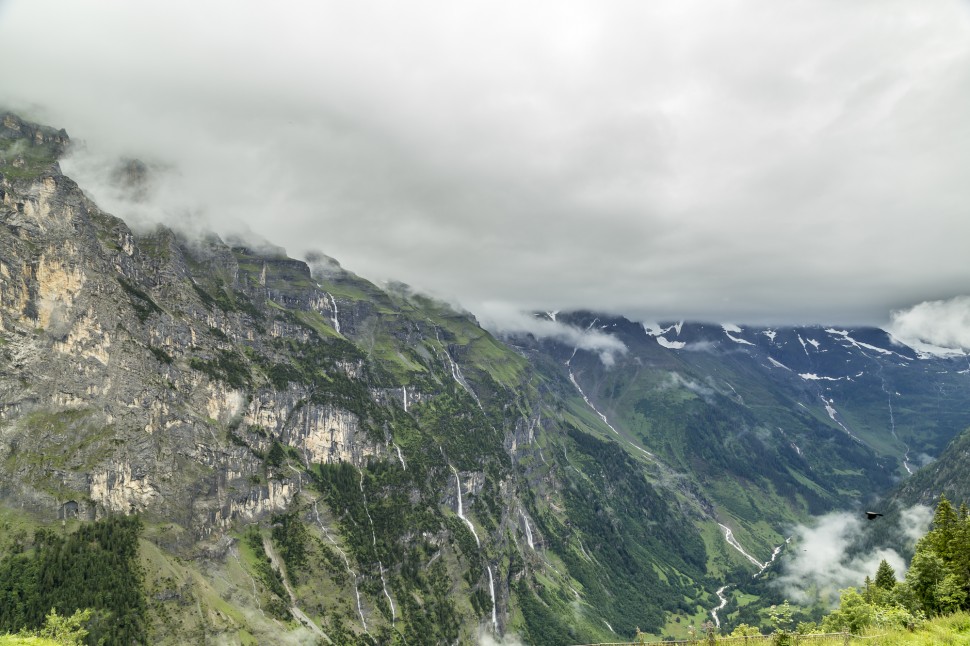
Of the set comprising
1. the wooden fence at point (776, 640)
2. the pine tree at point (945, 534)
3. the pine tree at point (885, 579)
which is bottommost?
the pine tree at point (885, 579)

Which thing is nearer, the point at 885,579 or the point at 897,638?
the point at 897,638

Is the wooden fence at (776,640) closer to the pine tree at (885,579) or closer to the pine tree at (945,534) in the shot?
the pine tree at (945,534)

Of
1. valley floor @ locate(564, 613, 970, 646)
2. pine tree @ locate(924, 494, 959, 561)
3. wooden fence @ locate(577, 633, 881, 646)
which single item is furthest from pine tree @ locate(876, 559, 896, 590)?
wooden fence @ locate(577, 633, 881, 646)

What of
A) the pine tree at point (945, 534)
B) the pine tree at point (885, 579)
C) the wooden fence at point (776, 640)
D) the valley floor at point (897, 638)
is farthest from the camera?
the pine tree at point (885, 579)

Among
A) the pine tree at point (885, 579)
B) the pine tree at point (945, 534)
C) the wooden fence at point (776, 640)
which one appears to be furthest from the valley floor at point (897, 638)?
the pine tree at point (885, 579)

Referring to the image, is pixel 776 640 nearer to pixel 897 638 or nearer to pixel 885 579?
pixel 897 638

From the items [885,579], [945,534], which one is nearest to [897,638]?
[945,534]

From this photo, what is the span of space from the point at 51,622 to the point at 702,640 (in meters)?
148

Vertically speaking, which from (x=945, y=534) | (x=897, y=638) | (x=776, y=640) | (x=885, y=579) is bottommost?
(x=885, y=579)

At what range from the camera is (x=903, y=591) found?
99.8m

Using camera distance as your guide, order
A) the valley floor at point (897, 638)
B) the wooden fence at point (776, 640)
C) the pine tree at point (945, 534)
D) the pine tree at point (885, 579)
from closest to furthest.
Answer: the valley floor at point (897, 638) → the wooden fence at point (776, 640) → the pine tree at point (945, 534) → the pine tree at point (885, 579)

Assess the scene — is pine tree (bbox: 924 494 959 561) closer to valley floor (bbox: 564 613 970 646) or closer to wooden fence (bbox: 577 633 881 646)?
valley floor (bbox: 564 613 970 646)

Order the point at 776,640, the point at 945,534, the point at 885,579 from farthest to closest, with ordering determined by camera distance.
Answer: the point at 885,579
the point at 945,534
the point at 776,640

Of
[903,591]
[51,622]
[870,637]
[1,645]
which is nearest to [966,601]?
[903,591]
